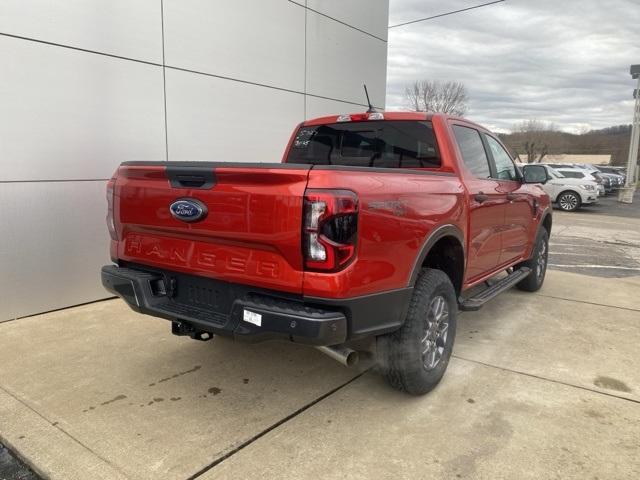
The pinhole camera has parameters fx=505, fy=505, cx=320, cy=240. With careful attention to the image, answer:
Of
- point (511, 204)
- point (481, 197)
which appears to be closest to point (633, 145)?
point (511, 204)

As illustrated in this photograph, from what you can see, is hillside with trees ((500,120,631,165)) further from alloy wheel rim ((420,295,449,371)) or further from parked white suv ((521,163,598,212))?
alloy wheel rim ((420,295,449,371))

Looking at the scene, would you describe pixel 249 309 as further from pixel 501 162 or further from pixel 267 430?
pixel 501 162

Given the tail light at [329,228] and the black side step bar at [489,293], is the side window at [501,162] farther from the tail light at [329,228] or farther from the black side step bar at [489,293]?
the tail light at [329,228]

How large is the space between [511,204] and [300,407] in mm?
2828

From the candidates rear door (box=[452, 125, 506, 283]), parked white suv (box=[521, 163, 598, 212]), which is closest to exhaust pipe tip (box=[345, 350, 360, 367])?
rear door (box=[452, 125, 506, 283])

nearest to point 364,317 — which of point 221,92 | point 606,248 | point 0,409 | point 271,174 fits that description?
point 271,174

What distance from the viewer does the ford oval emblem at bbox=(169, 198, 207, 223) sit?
2.78 metres

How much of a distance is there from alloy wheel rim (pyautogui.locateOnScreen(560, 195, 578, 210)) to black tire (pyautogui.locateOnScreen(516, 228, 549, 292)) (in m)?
14.3

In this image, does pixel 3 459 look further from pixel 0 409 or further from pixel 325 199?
pixel 325 199

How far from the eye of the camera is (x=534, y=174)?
17.2 ft

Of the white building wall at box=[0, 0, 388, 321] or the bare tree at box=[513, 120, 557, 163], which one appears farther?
the bare tree at box=[513, 120, 557, 163]

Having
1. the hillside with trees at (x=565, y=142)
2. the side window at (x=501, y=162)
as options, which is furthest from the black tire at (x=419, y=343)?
the hillside with trees at (x=565, y=142)

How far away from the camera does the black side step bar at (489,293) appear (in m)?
3.86

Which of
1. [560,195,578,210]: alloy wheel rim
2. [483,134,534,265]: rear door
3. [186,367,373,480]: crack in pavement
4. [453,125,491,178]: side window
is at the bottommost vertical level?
[186,367,373,480]: crack in pavement
